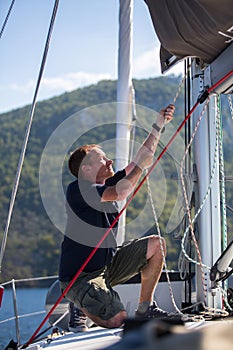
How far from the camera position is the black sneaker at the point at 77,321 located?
235 cm

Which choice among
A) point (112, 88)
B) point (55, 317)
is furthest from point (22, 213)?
point (55, 317)

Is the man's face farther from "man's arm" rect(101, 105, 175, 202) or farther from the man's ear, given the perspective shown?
"man's arm" rect(101, 105, 175, 202)

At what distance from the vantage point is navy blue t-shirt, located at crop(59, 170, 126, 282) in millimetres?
2348

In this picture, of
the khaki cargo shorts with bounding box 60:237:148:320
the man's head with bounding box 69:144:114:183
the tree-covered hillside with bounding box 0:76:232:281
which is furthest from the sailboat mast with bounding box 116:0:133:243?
the tree-covered hillside with bounding box 0:76:232:281

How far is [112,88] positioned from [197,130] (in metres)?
30.9

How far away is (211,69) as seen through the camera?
2564 mm

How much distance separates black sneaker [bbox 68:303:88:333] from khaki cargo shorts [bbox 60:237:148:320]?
0.12 m

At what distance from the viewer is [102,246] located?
2.39m

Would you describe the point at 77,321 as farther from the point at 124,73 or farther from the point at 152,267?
the point at 124,73


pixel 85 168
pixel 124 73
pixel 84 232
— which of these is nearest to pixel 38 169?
pixel 124 73

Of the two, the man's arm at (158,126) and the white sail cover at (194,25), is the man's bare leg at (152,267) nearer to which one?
the man's arm at (158,126)

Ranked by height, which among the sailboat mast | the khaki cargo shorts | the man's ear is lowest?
the khaki cargo shorts

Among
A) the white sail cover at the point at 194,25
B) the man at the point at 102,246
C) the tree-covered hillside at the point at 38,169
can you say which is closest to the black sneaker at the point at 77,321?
the man at the point at 102,246

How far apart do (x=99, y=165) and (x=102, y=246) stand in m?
0.34
